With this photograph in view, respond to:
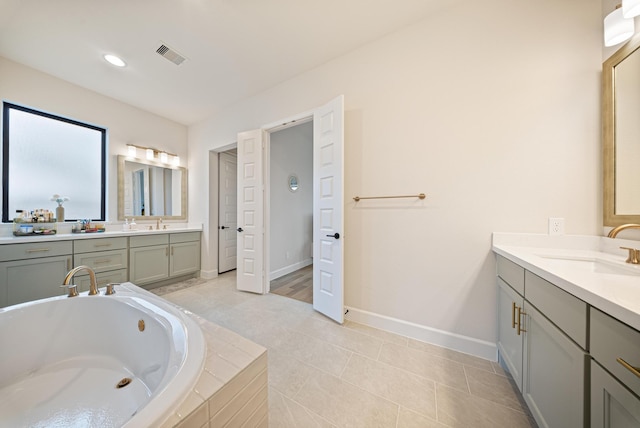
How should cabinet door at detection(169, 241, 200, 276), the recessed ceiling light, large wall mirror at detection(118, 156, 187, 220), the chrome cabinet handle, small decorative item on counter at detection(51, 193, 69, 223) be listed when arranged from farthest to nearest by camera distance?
cabinet door at detection(169, 241, 200, 276)
large wall mirror at detection(118, 156, 187, 220)
small decorative item on counter at detection(51, 193, 69, 223)
the recessed ceiling light
the chrome cabinet handle

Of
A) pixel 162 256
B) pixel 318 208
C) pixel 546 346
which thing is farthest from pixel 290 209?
pixel 546 346

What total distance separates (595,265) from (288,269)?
3.28 m

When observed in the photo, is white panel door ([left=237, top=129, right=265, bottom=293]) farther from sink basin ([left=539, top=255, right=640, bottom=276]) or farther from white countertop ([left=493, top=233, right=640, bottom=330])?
sink basin ([left=539, top=255, right=640, bottom=276])

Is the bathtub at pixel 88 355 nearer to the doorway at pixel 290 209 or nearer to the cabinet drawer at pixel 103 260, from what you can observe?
the cabinet drawer at pixel 103 260

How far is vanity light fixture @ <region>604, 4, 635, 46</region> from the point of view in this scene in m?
1.05

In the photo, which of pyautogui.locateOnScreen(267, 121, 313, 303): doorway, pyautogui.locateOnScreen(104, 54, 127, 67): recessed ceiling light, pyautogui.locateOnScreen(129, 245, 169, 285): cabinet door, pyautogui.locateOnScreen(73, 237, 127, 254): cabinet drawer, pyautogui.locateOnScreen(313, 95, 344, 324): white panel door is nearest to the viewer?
pyautogui.locateOnScreen(313, 95, 344, 324): white panel door

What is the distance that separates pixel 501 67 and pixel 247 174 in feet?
8.74

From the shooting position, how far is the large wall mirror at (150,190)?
2812 mm

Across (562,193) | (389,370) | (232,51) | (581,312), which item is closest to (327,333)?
(389,370)

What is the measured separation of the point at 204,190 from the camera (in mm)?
3285

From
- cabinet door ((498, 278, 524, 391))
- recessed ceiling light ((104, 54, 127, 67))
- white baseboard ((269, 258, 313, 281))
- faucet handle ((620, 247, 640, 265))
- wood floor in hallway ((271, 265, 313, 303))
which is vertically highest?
recessed ceiling light ((104, 54, 127, 67))

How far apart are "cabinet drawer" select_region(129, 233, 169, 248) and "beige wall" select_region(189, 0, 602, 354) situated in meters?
2.61

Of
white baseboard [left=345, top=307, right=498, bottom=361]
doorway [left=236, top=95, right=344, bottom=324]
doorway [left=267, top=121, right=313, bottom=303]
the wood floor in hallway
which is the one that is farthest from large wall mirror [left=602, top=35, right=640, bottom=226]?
doorway [left=267, top=121, right=313, bottom=303]

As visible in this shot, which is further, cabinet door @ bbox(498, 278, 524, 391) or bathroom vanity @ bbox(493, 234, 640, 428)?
cabinet door @ bbox(498, 278, 524, 391)
